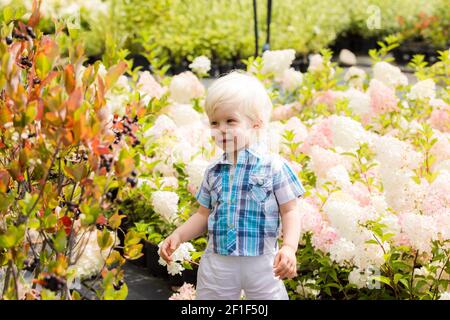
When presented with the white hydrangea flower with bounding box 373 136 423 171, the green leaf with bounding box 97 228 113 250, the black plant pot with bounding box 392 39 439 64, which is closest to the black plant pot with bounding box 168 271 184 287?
the white hydrangea flower with bounding box 373 136 423 171

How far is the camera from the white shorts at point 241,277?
2248mm

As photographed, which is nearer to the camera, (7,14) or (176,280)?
(7,14)

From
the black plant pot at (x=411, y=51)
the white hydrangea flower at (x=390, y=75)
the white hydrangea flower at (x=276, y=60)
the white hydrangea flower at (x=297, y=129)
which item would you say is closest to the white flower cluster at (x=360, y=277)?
the white hydrangea flower at (x=297, y=129)

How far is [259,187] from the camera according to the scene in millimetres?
2254

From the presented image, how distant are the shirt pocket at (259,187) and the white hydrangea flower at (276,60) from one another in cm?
272

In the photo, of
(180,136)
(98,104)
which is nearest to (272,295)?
(98,104)

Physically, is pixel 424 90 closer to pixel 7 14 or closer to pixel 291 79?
pixel 291 79

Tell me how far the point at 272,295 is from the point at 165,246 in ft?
1.20

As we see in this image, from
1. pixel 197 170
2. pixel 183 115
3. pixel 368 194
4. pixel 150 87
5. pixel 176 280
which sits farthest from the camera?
pixel 150 87

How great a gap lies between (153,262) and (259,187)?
161 cm

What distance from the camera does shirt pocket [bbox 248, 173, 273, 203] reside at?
225 centimetres

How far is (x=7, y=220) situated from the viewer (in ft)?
7.53

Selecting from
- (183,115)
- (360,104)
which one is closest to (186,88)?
(183,115)
